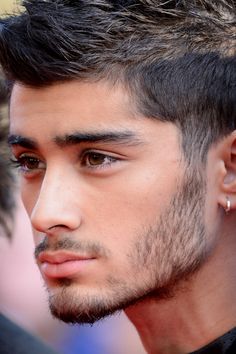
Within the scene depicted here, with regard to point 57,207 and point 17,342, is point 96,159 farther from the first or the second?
point 17,342

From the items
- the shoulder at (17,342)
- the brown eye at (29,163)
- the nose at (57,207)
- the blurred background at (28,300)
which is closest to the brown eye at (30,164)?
the brown eye at (29,163)

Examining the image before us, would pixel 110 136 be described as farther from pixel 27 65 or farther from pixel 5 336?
pixel 5 336

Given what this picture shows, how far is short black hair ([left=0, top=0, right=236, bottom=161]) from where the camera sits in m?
4.41

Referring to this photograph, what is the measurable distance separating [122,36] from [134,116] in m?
0.31

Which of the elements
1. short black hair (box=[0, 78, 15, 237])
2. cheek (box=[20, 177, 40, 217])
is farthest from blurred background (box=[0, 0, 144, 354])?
cheek (box=[20, 177, 40, 217])

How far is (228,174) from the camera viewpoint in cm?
445

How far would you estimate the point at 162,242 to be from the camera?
14.4 ft

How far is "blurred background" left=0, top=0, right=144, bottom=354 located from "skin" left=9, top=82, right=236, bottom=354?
2327mm

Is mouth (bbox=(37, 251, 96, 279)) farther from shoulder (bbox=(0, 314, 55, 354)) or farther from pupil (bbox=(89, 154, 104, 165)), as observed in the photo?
A: shoulder (bbox=(0, 314, 55, 354))

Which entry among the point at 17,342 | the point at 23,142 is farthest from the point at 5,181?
the point at 23,142

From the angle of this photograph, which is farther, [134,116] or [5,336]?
[5,336]

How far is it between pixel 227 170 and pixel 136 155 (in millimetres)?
355

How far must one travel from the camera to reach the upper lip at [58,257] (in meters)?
4.34

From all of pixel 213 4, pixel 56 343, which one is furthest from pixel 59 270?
pixel 56 343
